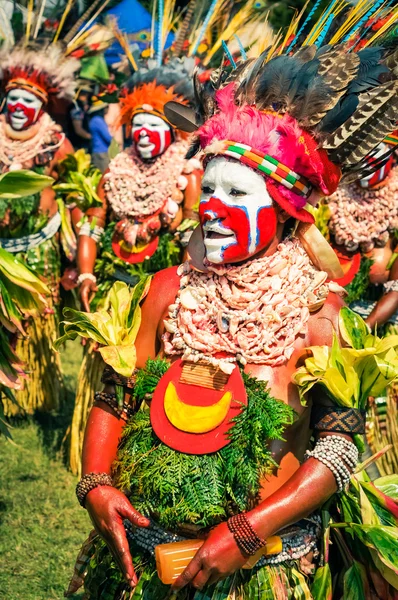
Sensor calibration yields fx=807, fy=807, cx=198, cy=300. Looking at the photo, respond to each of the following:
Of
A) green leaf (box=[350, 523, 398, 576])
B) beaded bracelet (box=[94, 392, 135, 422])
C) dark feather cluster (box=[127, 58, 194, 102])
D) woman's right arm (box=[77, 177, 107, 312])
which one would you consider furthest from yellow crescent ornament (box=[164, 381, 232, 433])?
dark feather cluster (box=[127, 58, 194, 102])

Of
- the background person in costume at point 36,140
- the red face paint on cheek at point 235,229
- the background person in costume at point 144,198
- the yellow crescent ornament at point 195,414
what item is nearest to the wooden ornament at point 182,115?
the red face paint on cheek at point 235,229

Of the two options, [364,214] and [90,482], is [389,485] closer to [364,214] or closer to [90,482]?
[90,482]

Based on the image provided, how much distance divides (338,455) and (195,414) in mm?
452

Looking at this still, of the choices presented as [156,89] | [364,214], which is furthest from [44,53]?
[364,214]

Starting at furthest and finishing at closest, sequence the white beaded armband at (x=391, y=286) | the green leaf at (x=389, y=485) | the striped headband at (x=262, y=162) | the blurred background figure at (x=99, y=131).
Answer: the blurred background figure at (x=99, y=131)
the white beaded armband at (x=391, y=286)
the green leaf at (x=389, y=485)
the striped headband at (x=262, y=162)

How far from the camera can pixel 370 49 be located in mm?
2604

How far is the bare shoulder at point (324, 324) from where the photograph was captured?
2.59 metres

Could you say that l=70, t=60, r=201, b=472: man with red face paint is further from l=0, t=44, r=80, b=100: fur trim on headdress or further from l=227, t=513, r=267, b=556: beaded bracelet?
l=227, t=513, r=267, b=556: beaded bracelet

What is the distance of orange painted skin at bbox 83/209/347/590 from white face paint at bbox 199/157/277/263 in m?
0.10

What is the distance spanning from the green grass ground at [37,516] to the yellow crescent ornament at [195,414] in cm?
183

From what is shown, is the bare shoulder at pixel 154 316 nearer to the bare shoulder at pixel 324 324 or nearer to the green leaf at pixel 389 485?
the bare shoulder at pixel 324 324

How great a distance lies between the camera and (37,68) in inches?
230

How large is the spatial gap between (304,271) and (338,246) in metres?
2.44

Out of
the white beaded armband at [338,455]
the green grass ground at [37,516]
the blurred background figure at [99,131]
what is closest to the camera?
the white beaded armband at [338,455]
